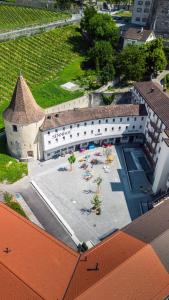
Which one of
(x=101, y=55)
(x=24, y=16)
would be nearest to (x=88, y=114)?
(x=101, y=55)

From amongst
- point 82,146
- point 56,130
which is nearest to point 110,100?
point 82,146

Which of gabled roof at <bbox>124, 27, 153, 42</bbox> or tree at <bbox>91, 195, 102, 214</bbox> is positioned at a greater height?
gabled roof at <bbox>124, 27, 153, 42</bbox>

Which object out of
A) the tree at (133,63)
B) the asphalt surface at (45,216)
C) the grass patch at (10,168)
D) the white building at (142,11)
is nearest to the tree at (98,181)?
the asphalt surface at (45,216)

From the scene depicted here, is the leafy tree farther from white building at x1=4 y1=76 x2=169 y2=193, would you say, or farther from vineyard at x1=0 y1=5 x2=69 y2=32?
white building at x1=4 y1=76 x2=169 y2=193

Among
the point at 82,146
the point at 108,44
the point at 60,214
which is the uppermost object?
the point at 108,44

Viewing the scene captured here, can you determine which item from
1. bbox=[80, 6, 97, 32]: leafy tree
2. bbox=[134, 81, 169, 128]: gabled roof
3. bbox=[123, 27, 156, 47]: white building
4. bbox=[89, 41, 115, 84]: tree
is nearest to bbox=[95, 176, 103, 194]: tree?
bbox=[134, 81, 169, 128]: gabled roof

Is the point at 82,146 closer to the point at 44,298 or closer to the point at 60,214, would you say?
the point at 60,214
